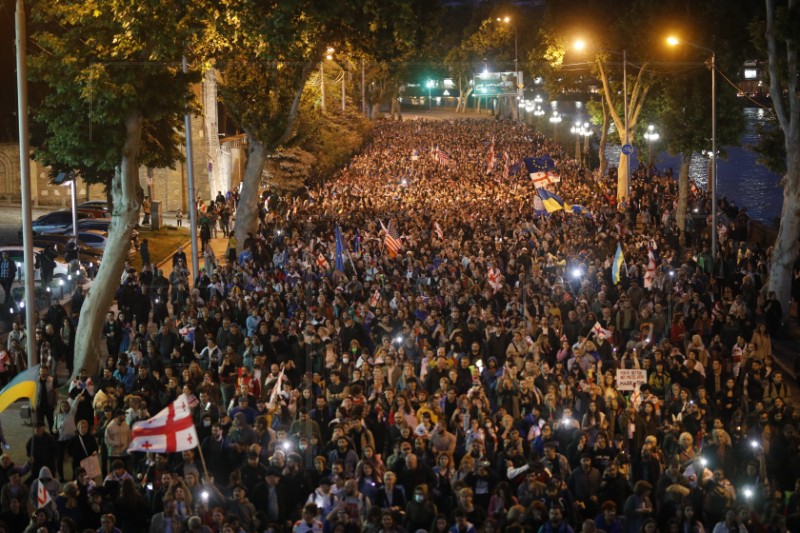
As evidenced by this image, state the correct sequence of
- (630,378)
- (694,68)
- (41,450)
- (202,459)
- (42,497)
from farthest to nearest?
(694,68) < (630,378) < (41,450) < (202,459) < (42,497)

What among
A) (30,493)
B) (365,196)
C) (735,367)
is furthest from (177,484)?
(365,196)

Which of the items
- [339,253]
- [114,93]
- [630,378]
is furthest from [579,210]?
[630,378]

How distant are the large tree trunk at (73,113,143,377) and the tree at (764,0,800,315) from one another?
1290cm

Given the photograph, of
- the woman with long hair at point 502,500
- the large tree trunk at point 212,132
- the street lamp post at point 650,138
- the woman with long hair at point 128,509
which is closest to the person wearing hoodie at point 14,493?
the woman with long hair at point 128,509

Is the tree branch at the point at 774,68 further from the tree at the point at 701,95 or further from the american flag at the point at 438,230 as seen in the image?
the tree at the point at 701,95

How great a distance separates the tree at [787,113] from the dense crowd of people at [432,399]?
38.0 inches

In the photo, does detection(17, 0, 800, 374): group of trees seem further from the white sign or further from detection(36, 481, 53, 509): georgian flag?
the white sign

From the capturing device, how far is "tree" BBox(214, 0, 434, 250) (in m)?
26.3

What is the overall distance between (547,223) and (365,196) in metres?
8.96

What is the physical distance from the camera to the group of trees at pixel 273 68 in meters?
18.9

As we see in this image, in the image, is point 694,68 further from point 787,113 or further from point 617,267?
point 617,267

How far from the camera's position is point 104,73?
1847cm

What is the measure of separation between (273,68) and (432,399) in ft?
64.5

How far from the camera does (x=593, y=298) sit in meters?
20.4
